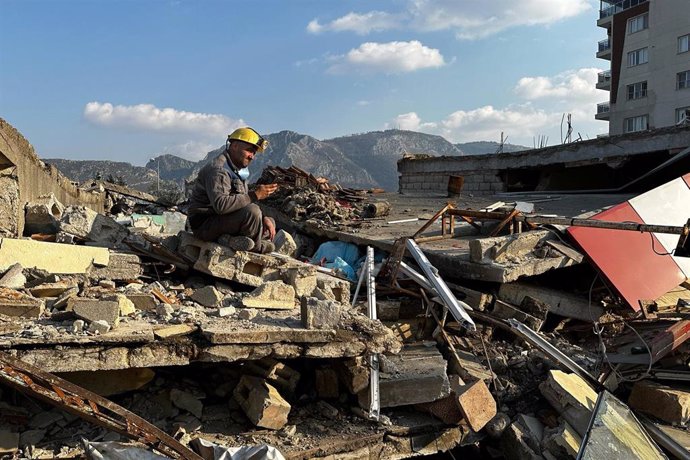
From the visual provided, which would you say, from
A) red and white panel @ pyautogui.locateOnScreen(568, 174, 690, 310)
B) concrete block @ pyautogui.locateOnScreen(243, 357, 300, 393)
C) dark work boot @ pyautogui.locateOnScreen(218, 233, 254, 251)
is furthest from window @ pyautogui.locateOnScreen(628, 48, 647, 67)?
concrete block @ pyautogui.locateOnScreen(243, 357, 300, 393)

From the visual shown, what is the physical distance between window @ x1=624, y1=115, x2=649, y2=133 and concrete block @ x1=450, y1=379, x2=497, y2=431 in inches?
1408

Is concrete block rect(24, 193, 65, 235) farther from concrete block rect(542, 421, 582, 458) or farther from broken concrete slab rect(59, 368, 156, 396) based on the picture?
concrete block rect(542, 421, 582, 458)

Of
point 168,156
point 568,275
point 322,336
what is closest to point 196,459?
point 322,336

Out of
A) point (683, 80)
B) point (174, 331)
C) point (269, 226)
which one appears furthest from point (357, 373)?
point (683, 80)

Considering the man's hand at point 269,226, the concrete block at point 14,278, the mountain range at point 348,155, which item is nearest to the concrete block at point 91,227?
the concrete block at point 14,278

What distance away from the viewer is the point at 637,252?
653 centimetres

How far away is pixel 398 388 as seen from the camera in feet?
13.1

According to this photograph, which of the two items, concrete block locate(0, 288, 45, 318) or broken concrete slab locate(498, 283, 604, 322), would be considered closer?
concrete block locate(0, 288, 45, 318)

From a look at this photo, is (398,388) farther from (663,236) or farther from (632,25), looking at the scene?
(632,25)

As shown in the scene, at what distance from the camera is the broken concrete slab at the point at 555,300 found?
5.89m

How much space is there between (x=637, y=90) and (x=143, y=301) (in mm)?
38571

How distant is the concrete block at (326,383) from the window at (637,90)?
37.2 metres

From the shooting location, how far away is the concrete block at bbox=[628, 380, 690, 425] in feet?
13.9

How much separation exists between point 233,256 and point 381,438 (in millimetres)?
2337
